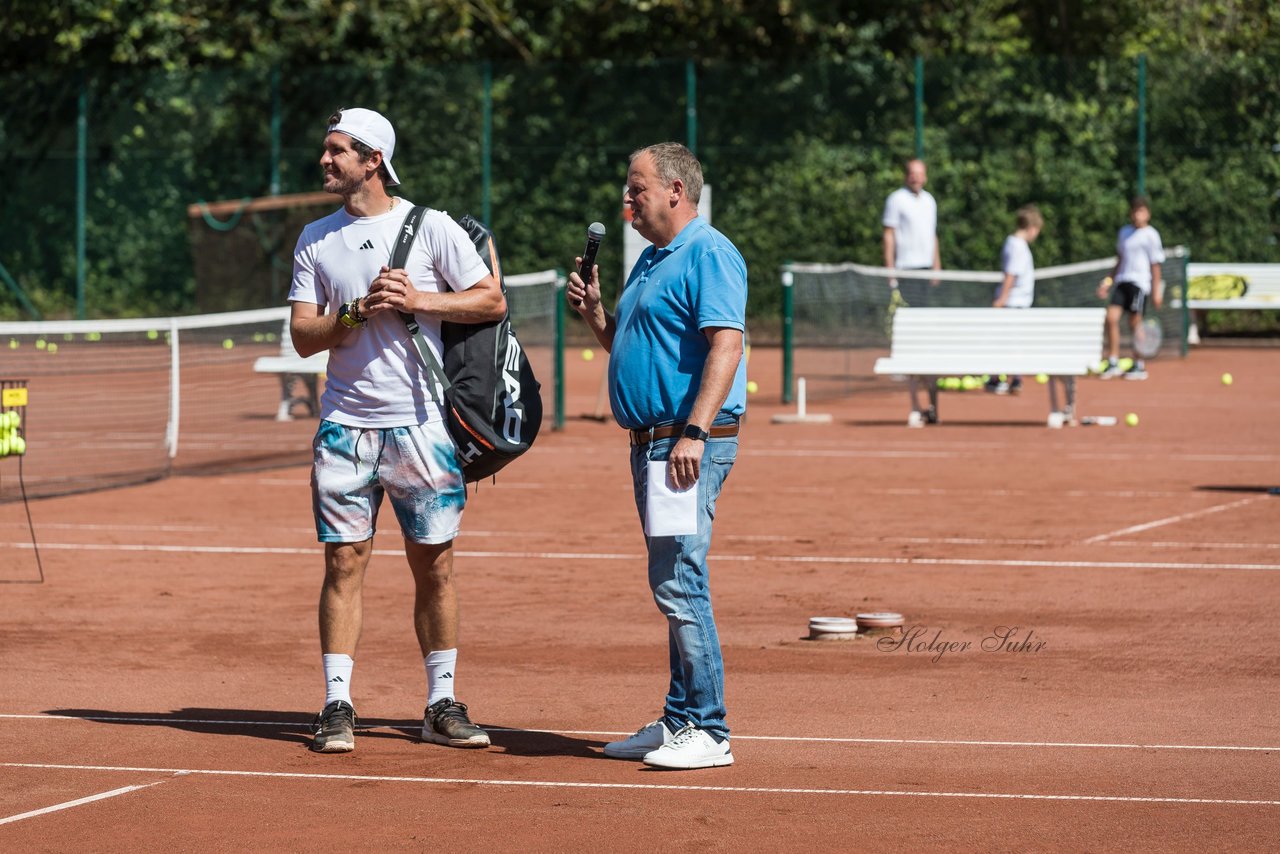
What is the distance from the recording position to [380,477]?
253 inches

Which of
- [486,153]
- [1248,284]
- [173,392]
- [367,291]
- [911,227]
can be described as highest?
[486,153]

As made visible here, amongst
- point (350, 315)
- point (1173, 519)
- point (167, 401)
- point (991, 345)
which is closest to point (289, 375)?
point (167, 401)

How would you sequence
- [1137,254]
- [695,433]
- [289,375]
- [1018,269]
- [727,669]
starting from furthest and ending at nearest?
1. [1137,254]
2. [1018,269]
3. [289,375]
4. [727,669]
5. [695,433]

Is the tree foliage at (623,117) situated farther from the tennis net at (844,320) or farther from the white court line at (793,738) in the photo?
the white court line at (793,738)

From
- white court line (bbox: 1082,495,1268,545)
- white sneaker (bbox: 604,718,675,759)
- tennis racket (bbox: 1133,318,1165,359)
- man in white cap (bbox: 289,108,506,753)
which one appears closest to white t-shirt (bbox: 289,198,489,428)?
man in white cap (bbox: 289,108,506,753)

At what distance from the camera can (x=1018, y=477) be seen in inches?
559

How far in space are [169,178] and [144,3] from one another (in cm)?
278

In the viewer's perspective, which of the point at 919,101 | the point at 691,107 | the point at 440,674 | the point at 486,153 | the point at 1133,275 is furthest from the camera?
the point at 486,153

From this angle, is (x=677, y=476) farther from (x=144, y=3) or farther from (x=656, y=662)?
(x=144, y=3)

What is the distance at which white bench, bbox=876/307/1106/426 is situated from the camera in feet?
59.4

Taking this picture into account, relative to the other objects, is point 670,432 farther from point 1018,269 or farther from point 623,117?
point 623,117

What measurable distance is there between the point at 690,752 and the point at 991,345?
42.8 feet

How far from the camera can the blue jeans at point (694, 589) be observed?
6.05 m

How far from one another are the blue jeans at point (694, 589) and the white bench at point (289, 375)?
10851 millimetres
